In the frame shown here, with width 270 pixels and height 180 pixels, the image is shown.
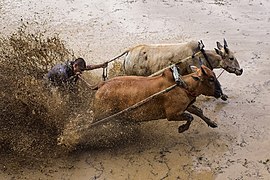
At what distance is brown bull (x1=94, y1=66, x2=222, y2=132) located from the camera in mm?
6164

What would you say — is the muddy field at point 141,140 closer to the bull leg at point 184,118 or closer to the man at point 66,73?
the man at point 66,73

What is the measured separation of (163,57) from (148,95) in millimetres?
1265

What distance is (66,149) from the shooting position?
6.29 m

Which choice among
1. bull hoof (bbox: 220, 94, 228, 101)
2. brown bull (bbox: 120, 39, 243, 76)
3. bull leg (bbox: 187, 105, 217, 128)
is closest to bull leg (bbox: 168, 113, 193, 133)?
bull leg (bbox: 187, 105, 217, 128)

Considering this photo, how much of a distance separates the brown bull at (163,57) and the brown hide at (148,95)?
2.99 ft

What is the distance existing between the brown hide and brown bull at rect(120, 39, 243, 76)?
91 centimetres


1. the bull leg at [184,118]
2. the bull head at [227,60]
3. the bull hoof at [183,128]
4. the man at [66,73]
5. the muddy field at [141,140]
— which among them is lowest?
the muddy field at [141,140]

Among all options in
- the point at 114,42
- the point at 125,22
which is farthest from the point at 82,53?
the point at 125,22

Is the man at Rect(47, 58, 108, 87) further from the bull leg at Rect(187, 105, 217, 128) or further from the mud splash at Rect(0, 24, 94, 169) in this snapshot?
the bull leg at Rect(187, 105, 217, 128)

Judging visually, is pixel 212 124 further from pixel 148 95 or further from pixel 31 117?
pixel 31 117

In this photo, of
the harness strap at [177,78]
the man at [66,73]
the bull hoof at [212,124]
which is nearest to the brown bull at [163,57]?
the bull hoof at [212,124]

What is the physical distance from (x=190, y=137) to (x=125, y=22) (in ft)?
15.1

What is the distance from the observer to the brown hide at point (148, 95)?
6164 millimetres

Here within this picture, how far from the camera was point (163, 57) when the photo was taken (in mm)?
7258
